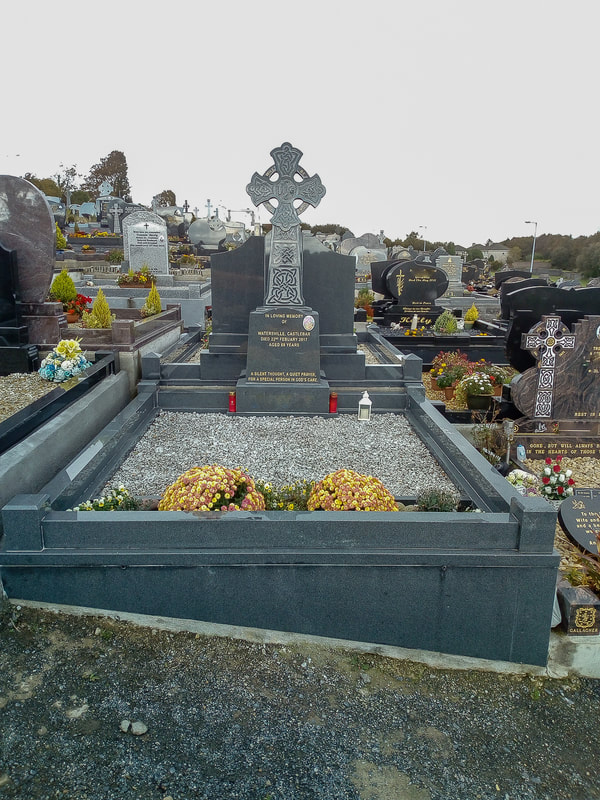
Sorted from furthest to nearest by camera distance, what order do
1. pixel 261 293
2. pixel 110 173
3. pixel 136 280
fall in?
pixel 110 173, pixel 136 280, pixel 261 293

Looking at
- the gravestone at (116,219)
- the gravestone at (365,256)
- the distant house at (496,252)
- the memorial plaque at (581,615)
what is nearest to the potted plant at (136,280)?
the gravestone at (365,256)

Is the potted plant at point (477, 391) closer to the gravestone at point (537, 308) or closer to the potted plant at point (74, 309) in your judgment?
the gravestone at point (537, 308)

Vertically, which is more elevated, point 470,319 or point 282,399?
point 470,319

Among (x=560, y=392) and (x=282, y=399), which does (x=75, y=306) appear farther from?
(x=560, y=392)

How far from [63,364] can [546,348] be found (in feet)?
23.5

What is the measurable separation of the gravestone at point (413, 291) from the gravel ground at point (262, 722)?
529 inches

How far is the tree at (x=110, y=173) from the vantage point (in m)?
76.5

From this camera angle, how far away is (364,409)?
8547mm

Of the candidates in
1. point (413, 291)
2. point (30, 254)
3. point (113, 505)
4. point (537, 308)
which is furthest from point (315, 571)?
point (413, 291)

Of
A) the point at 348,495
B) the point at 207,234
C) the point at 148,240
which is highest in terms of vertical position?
the point at 207,234

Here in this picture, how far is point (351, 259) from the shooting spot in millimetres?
10258

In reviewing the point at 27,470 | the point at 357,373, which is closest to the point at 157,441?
the point at 27,470

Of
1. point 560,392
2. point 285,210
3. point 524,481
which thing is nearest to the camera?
point 524,481

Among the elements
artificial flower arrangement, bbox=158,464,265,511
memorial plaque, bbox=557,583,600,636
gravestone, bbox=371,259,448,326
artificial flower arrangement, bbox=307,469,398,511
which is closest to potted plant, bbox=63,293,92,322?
artificial flower arrangement, bbox=158,464,265,511
